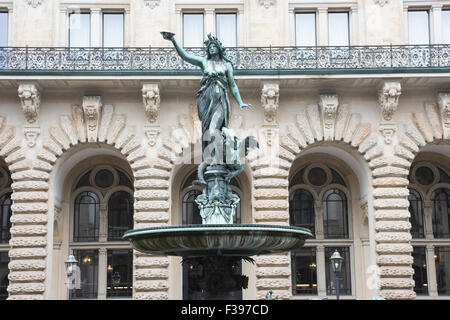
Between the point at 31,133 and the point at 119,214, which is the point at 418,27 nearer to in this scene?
the point at 119,214

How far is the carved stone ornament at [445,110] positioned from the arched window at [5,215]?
17.3m

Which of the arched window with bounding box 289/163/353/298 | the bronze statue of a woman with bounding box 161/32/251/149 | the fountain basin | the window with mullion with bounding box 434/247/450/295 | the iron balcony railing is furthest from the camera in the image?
the window with mullion with bounding box 434/247/450/295

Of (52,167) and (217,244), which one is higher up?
(52,167)

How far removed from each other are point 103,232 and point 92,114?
5.28 meters

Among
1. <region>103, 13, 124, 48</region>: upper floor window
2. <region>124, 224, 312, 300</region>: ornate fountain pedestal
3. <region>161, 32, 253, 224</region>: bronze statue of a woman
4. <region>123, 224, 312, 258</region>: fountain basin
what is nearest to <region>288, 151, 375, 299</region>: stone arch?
<region>103, 13, 124, 48</region>: upper floor window

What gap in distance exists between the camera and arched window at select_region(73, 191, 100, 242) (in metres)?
28.5

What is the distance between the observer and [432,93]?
2623 cm

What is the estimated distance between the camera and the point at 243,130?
1019 inches

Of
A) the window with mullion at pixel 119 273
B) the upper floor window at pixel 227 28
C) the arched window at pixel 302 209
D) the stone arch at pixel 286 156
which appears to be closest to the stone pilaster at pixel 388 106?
the stone arch at pixel 286 156

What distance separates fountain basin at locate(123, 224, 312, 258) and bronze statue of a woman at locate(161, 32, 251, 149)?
2.37m

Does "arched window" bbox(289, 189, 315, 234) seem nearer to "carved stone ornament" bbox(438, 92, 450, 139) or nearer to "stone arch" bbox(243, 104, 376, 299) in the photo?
"stone arch" bbox(243, 104, 376, 299)

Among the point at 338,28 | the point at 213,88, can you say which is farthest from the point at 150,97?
the point at 213,88
